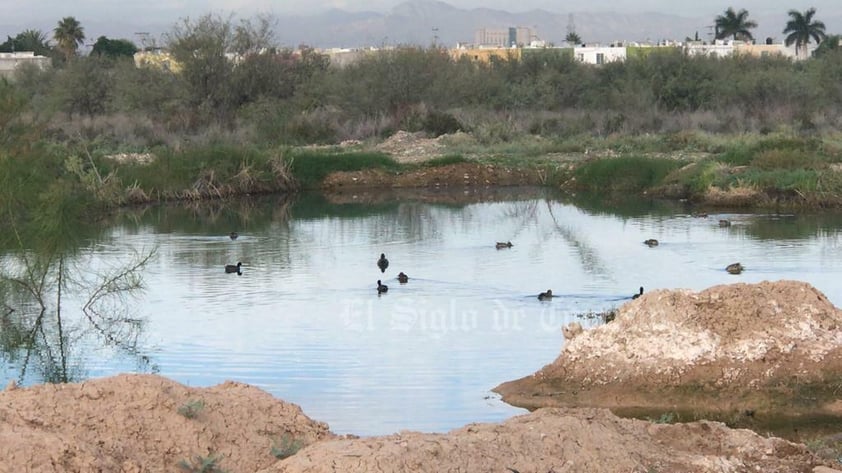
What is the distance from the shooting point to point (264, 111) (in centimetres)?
5156

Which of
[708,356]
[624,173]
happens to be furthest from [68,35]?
[708,356]

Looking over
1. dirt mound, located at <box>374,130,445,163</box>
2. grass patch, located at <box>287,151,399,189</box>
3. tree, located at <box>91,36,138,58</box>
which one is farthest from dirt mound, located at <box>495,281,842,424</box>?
tree, located at <box>91,36,138,58</box>

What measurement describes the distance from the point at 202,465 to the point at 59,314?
36.1ft

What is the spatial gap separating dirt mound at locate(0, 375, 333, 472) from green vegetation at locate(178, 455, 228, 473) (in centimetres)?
4

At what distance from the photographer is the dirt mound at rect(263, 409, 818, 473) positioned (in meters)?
8.06

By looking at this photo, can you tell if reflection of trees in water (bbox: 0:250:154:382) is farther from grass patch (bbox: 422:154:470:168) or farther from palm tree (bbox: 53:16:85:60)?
palm tree (bbox: 53:16:85:60)

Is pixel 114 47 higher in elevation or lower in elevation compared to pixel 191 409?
higher

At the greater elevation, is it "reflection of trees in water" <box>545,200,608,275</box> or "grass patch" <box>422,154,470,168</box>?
"grass patch" <box>422,154,470,168</box>

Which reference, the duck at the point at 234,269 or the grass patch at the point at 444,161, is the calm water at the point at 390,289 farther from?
the grass patch at the point at 444,161

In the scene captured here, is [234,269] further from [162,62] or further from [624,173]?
[162,62]

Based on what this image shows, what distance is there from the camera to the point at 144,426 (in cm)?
912

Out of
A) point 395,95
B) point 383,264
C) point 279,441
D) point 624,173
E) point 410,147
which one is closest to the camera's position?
point 279,441

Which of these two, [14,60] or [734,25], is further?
[734,25]

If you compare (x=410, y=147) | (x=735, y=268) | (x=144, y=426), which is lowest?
(x=735, y=268)
